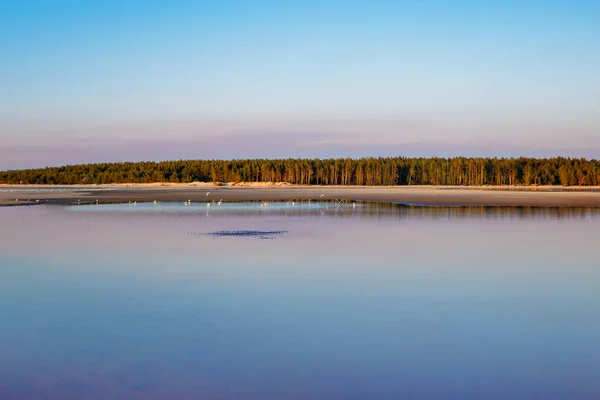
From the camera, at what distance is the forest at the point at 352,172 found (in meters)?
136

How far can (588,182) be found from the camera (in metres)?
119

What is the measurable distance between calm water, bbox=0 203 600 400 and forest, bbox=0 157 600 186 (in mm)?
118596

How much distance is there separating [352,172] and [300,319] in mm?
141571

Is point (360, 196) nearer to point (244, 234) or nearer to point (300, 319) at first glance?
point (244, 234)

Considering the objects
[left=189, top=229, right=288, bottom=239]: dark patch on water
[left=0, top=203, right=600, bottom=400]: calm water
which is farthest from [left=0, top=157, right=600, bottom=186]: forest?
[left=0, top=203, right=600, bottom=400]: calm water

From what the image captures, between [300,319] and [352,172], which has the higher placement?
[352,172]

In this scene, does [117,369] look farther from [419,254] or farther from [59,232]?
[59,232]

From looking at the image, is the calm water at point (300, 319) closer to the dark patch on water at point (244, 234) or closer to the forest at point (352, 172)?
the dark patch on water at point (244, 234)

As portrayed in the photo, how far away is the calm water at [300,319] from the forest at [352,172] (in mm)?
118596

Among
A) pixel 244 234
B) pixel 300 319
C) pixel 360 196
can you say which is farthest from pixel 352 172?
pixel 300 319

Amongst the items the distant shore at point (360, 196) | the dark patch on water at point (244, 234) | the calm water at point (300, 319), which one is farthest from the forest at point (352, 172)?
the calm water at point (300, 319)

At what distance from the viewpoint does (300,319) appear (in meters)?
9.73

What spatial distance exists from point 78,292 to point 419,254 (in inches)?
350

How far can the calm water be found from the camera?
6969mm
